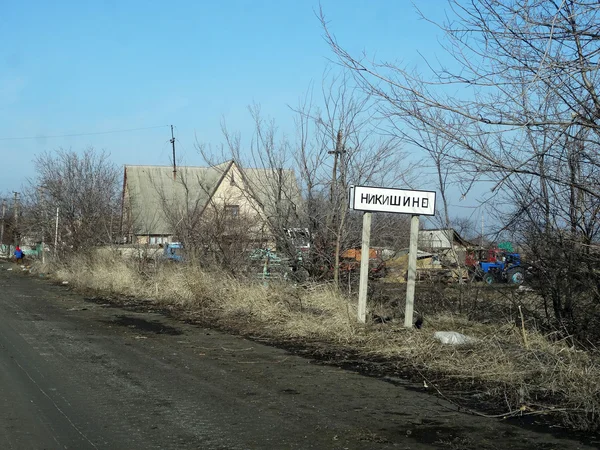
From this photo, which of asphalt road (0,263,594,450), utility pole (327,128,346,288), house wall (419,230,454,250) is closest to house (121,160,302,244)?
utility pole (327,128,346,288)

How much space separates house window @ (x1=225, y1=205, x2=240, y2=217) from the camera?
19.0 metres

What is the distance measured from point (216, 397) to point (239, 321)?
6607 millimetres

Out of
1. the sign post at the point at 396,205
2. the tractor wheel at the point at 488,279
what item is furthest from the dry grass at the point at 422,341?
the tractor wheel at the point at 488,279

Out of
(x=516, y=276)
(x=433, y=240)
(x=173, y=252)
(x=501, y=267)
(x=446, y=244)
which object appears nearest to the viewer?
(x=516, y=276)

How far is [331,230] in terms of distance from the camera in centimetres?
1633

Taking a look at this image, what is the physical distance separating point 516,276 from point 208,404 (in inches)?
249

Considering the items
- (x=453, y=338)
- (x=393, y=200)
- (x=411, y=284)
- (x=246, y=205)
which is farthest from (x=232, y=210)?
(x=453, y=338)

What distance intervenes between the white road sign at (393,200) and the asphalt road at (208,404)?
9.37 ft

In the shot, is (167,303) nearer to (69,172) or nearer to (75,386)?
(75,386)

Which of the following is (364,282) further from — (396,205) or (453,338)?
(453,338)

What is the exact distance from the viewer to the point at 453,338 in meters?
9.80

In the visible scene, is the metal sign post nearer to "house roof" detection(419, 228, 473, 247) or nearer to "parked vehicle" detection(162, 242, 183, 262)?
"house roof" detection(419, 228, 473, 247)

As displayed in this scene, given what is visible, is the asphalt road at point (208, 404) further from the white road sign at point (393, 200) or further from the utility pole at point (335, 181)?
the utility pole at point (335, 181)

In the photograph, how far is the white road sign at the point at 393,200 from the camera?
11.3 meters
